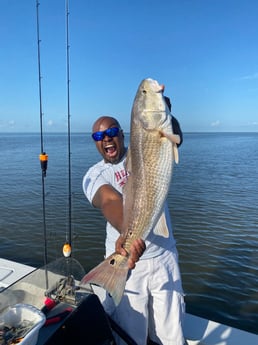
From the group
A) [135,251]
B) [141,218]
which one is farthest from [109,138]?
[135,251]

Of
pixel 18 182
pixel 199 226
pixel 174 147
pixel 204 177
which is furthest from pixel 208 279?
pixel 18 182

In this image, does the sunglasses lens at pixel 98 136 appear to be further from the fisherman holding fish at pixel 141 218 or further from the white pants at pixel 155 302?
the white pants at pixel 155 302

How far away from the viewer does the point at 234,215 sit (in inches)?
513

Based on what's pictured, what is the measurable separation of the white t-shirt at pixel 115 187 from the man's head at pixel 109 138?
0.11 m

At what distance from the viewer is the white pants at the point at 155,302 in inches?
129

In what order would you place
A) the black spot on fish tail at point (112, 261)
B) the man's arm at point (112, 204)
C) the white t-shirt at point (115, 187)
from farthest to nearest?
the white t-shirt at point (115, 187) < the man's arm at point (112, 204) < the black spot on fish tail at point (112, 261)

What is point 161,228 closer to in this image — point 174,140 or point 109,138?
point 174,140

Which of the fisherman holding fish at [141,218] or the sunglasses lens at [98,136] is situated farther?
the sunglasses lens at [98,136]

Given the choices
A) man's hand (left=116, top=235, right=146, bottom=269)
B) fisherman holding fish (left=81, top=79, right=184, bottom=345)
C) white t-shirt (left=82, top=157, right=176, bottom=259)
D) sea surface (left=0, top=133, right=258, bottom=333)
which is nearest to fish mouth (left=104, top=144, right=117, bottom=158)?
fisherman holding fish (left=81, top=79, right=184, bottom=345)

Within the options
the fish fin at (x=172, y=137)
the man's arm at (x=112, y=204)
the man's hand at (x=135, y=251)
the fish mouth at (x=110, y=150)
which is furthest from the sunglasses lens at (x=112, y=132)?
the man's hand at (x=135, y=251)

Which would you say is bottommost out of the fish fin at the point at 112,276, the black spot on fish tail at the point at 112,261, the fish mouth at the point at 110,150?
the fish fin at the point at 112,276

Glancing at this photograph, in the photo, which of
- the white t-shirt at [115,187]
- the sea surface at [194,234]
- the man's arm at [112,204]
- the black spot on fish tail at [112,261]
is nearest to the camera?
the black spot on fish tail at [112,261]

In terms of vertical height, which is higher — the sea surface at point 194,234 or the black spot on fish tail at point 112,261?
the black spot on fish tail at point 112,261

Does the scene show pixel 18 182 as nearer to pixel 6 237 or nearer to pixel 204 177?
pixel 6 237
